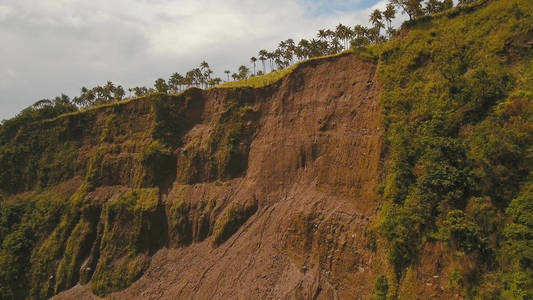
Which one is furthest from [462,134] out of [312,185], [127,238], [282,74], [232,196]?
[127,238]

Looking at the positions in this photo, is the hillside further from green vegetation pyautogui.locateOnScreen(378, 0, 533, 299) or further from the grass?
the grass

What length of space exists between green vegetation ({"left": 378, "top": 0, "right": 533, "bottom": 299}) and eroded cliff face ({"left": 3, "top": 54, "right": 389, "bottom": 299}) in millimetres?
2134

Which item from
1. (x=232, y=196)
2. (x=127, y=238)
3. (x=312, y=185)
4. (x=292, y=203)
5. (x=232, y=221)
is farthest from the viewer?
(x=127, y=238)

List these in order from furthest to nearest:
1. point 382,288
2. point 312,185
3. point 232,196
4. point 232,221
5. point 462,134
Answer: point 232,196, point 232,221, point 312,185, point 462,134, point 382,288

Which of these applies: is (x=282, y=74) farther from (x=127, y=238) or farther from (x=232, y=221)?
(x=127, y=238)

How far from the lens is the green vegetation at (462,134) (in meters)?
15.9

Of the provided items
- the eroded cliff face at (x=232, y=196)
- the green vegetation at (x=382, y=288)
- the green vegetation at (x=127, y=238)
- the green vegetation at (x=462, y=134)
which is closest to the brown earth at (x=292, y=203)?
the eroded cliff face at (x=232, y=196)

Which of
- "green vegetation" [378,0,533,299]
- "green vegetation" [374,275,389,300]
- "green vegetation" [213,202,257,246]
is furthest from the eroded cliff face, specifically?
"green vegetation" [378,0,533,299]

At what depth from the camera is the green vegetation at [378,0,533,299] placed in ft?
52.1

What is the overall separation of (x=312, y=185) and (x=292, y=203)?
6.87 feet

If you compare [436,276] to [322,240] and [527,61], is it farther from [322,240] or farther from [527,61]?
[527,61]

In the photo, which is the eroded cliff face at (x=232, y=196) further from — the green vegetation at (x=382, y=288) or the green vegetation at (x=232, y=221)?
the green vegetation at (x=382, y=288)

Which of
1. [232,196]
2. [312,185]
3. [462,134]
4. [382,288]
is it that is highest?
[462,134]

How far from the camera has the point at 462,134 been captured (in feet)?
63.6
